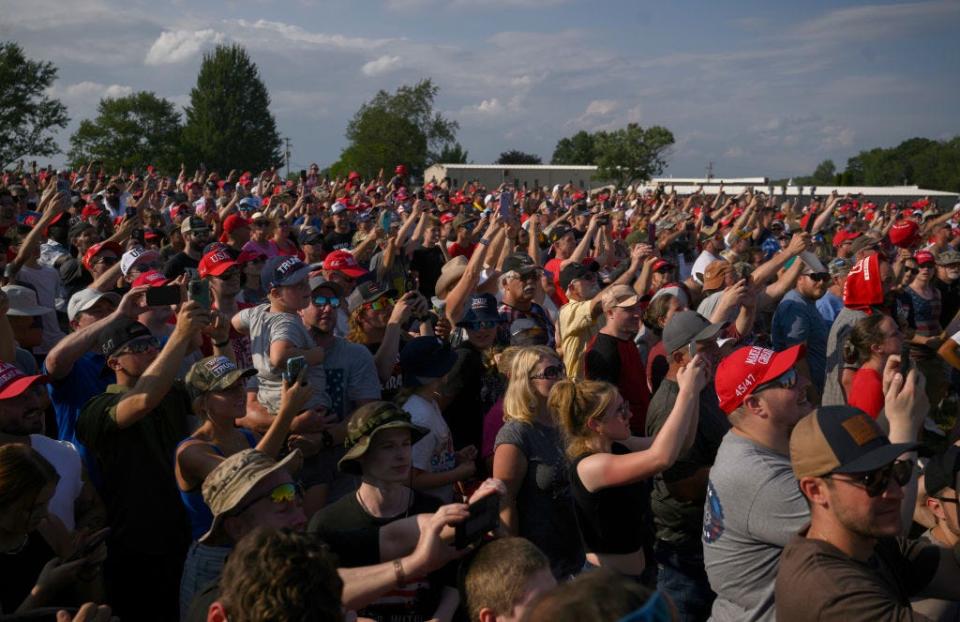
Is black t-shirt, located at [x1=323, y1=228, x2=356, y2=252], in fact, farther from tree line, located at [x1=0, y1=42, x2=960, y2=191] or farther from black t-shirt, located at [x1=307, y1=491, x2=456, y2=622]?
tree line, located at [x1=0, y1=42, x2=960, y2=191]

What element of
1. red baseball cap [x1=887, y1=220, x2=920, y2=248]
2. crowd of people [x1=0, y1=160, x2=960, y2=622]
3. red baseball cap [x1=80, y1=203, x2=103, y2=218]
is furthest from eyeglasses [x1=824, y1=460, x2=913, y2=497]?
red baseball cap [x1=887, y1=220, x2=920, y2=248]

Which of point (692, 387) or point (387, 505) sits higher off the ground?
point (692, 387)

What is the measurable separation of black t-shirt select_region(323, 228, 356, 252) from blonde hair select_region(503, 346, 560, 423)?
7118 mm

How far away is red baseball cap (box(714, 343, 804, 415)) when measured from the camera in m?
3.51

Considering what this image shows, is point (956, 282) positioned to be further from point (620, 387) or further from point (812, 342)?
point (620, 387)

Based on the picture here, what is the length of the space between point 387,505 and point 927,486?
2146mm

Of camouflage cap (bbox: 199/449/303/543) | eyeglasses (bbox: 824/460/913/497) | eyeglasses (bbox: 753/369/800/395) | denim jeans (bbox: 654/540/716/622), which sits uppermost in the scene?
eyeglasses (bbox: 753/369/800/395)

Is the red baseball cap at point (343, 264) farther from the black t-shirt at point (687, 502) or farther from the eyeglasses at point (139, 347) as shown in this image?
the black t-shirt at point (687, 502)

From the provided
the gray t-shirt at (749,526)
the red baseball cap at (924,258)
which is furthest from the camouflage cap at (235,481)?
the red baseball cap at (924,258)

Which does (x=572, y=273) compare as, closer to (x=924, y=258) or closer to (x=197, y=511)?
(x=197, y=511)

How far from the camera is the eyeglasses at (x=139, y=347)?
14.1 ft

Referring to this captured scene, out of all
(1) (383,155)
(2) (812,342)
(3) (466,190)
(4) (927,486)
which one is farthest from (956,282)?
(1) (383,155)

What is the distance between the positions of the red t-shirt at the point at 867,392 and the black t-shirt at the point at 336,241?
7.33 m

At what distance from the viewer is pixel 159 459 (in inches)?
162
